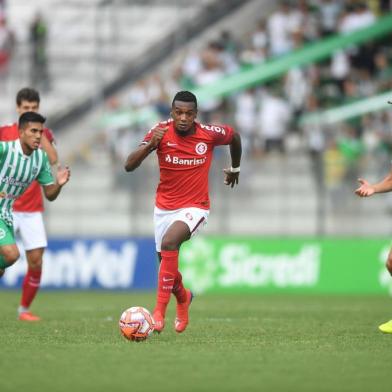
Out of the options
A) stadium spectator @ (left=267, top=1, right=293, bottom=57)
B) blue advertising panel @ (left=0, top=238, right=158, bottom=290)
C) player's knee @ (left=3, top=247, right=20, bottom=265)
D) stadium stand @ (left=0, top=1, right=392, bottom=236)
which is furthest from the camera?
stadium spectator @ (left=267, top=1, right=293, bottom=57)

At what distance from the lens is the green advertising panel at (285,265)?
2220 cm

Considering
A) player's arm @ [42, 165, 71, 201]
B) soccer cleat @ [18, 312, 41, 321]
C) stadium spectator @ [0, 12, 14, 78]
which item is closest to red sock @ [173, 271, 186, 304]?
player's arm @ [42, 165, 71, 201]

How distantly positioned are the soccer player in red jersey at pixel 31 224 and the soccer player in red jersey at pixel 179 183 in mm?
2612

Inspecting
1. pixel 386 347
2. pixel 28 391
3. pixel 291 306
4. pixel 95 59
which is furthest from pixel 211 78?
pixel 28 391

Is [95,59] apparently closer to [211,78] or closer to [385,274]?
[211,78]

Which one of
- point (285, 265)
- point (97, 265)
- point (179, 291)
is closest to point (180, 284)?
point (179, 291)

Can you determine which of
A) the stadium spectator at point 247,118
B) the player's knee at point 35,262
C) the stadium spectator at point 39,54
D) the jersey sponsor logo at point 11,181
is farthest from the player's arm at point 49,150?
the stadium spectator at point 39,54

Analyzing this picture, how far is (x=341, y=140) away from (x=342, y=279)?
9.51 feet

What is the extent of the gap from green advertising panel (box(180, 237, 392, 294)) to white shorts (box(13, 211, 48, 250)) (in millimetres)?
8014

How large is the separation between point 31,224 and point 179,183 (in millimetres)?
3198

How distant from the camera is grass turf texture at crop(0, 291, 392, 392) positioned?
27.8 ft

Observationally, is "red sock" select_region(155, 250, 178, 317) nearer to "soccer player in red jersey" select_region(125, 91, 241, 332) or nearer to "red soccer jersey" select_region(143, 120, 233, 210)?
"soccer player in red jersey" select_region(125, 91, 241, 332)

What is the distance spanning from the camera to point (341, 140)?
2303 centimetres

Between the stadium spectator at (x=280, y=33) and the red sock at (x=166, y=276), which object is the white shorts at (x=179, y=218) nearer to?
the red sock at (x=166, y=276)
